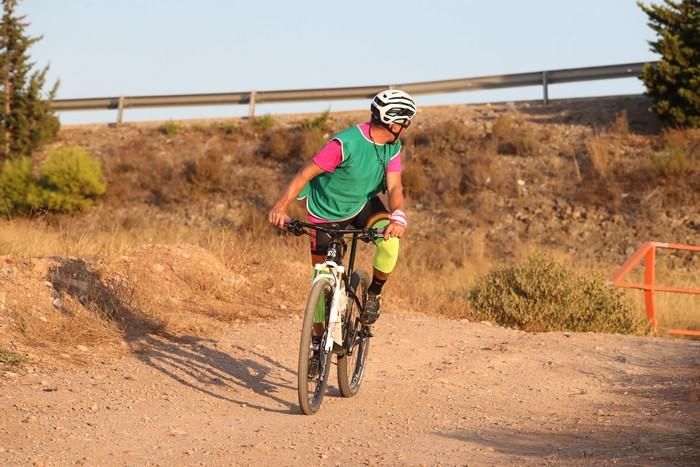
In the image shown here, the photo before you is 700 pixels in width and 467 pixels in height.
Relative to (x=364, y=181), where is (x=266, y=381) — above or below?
below

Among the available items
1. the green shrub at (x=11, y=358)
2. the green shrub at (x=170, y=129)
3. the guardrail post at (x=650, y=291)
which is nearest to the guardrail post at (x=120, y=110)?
the green shrub at (x=170, y=129)

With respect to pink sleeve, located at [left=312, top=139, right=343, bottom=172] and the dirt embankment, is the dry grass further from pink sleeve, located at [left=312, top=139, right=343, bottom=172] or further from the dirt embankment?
pink sleeve, located at [left=312, top=139, right=343, bottom=172]

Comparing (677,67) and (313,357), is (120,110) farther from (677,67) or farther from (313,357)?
(313,357)

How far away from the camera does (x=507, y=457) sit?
5.67 metres

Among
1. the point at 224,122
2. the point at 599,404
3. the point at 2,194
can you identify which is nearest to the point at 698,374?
the point at 599,404

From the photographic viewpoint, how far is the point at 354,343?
25.1 feet

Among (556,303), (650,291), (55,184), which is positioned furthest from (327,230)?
(55,184)

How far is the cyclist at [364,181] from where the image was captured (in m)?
7.07

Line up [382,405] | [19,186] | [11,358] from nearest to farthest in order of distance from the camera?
[382,405] → [11,358] → [19,186]

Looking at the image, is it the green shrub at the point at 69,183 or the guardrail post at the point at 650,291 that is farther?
the green shrub at the point at 69,183

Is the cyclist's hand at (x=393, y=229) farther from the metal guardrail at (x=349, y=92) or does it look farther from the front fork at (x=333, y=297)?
the metal guardrail at (x=349, y=92)

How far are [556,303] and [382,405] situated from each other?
5.67 meters

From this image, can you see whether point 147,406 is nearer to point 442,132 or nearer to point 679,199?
point 679,199

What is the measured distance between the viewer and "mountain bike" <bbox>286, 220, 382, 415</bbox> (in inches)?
267
